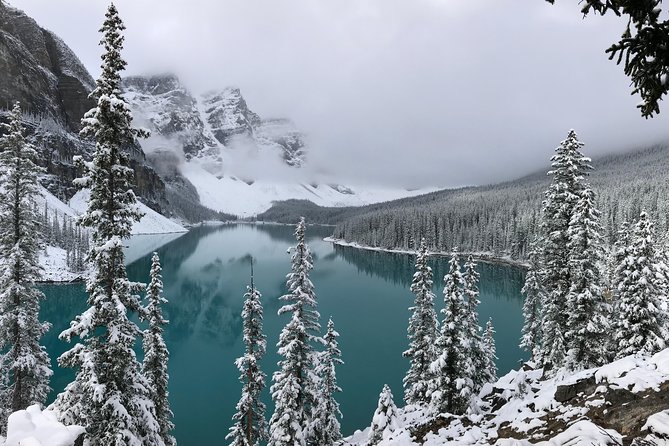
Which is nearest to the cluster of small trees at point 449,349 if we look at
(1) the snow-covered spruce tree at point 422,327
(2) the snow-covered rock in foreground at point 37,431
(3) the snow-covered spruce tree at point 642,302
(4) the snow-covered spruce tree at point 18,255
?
(1) the snow-covered spruce tree at point 422,327

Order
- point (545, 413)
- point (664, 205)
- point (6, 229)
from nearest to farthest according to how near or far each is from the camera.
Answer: point (545, 413) → point (6, 229) → point (664, 205)

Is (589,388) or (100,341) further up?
(100,341)

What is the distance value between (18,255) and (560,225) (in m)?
31.2

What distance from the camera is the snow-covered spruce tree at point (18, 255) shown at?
1847cm

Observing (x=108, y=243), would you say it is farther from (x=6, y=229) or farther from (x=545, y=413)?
(x=545, y=413)

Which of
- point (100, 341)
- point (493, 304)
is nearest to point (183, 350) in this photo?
point (100, 341)

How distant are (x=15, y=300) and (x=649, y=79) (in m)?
25.5

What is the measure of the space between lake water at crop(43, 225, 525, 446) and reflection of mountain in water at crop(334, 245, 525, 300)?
13.1 inches

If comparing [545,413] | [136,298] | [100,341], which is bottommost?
→ [545,413]

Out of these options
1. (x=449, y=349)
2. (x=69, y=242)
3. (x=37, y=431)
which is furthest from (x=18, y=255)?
(x=69, y=242)

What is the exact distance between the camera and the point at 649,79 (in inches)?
217

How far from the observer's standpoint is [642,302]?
972 inches

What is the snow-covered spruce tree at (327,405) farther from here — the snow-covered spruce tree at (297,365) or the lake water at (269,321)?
the lake water at (269,321)

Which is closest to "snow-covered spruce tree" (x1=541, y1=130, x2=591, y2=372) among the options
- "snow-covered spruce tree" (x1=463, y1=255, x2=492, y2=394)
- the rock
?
"snow-covered spruce tree" (x1=463, y1=255, x2=492, y2=394)
